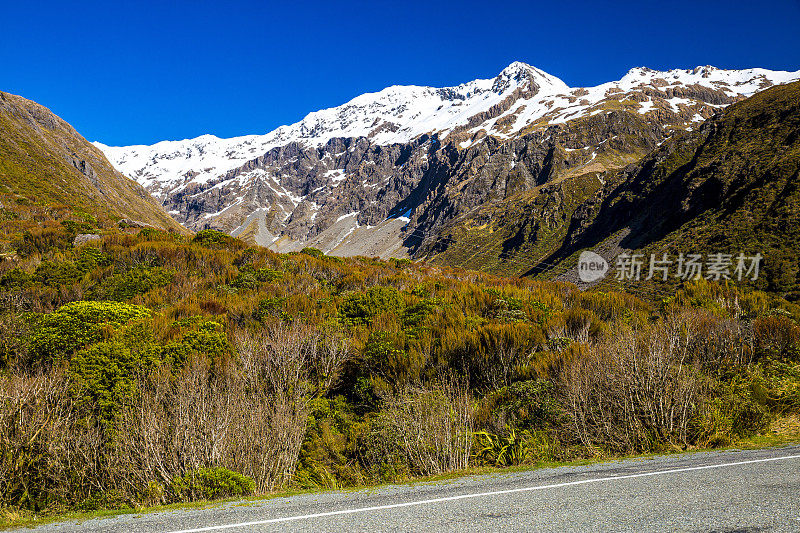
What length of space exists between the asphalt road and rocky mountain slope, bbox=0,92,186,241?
100 ft

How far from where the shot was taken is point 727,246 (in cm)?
5578

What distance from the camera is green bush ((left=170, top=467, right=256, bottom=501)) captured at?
7.32 metres

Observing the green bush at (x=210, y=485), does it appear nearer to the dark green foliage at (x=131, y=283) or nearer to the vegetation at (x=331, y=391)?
the vegetation at (x=331, y=391)

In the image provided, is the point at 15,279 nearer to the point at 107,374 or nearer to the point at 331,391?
the point at 107,374

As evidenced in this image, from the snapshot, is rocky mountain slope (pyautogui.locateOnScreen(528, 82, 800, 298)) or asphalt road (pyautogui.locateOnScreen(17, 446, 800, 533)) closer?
asphalt road (pyautogui.locateOnScreen(17, 446, 800, 533))

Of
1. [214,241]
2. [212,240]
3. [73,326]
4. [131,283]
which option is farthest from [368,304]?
[212,240]

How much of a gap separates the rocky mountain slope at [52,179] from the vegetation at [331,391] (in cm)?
2110

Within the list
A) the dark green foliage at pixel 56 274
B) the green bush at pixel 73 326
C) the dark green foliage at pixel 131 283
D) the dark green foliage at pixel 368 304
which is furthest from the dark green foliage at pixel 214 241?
the green bush at pixel 73 326

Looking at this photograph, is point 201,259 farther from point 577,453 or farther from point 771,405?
point 771,405

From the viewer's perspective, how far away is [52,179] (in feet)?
169

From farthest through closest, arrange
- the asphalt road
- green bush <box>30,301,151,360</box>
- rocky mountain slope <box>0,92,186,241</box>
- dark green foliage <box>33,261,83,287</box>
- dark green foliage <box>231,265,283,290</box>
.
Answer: rocky mountain slope <box>0,92,186,241</box> → dark green foliage <box>231,265,283,290</box> → dark green foliage <box>33,261,83,287</box> → green bush <box>30,301,151,360</box> → the asphalt road

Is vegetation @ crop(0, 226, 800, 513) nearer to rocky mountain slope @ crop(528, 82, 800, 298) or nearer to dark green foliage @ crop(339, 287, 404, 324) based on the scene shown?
dark green foliage @ crop(339, 287, 404, 324)

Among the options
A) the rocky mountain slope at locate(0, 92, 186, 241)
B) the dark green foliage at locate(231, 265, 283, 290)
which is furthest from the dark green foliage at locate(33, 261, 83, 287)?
the rocky mountain slope at locate(0, 92, 186, 241)

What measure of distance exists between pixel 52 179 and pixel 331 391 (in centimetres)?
5805
